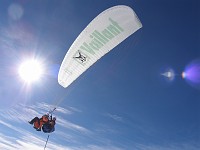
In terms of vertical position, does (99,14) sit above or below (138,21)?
above

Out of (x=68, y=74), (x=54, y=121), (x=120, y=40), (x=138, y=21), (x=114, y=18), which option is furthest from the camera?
(x=68, y=74)

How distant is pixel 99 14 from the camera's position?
22688 mm

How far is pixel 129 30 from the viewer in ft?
75.0

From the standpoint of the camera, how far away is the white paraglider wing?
Result: 22.0 meters

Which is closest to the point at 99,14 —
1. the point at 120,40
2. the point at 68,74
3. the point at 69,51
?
the point at 120,40

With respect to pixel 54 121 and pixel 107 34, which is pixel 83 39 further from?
pixel 54 121

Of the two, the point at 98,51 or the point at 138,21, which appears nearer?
the point at 138,21

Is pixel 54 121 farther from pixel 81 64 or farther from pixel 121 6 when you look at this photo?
pixel 121 6

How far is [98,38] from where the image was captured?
950 inches

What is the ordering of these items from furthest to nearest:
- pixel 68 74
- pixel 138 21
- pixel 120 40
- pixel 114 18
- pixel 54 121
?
pixel 68 74
pixel 54 121
pixel 120 40
pixel 114 18
pixel 138 21

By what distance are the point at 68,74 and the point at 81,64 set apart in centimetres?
192

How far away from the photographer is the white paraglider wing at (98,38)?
72.3ft

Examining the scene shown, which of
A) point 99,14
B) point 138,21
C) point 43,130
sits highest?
point 99,14

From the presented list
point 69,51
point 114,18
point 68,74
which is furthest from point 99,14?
point 68,74
